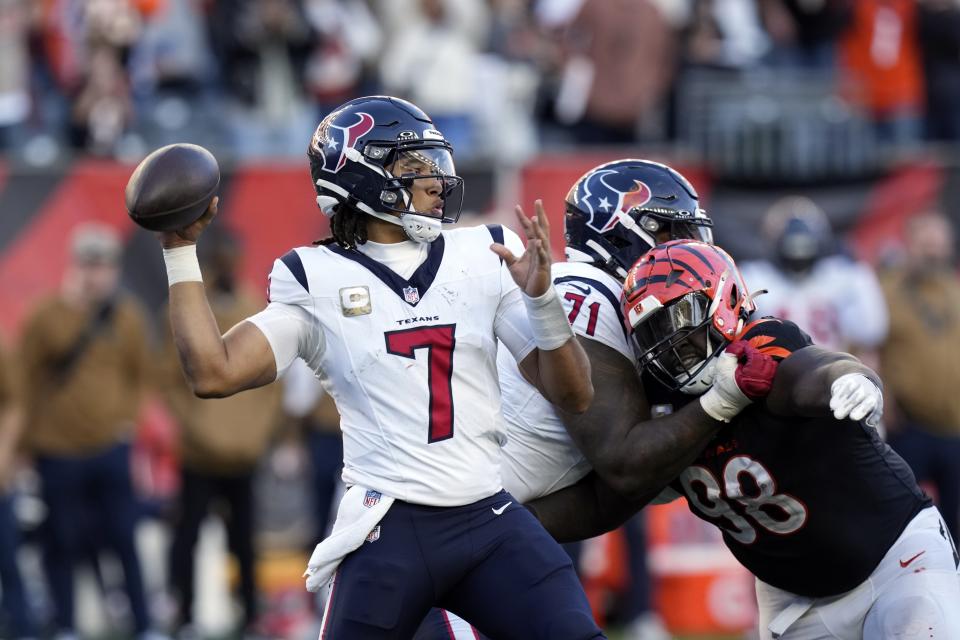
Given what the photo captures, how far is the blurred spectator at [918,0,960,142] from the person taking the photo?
37.1 ft

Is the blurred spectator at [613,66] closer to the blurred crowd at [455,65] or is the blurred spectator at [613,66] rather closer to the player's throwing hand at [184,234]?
the blurred crowd at [455,65]

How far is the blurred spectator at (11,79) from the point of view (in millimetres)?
10039

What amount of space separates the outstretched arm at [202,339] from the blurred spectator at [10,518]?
14.5ft

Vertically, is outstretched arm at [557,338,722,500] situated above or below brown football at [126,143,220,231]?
below

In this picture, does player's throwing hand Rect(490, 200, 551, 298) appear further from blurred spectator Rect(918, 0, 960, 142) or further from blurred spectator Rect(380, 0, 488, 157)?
blurred spectator Rect(918, 0, 960, 142)

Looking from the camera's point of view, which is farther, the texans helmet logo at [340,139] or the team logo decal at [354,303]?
the texans helmet logo at [340,139]

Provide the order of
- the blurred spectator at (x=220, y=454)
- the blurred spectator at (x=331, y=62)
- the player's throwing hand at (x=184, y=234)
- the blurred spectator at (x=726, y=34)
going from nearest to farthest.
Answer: the player's throwing hand at (x=184, y=234), the blurred spectator at (x=220, y=454), the blurred spectator at (x=331, y=62), the blurred spectator at (x=726, y=34)

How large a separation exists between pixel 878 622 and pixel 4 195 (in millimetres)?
6616

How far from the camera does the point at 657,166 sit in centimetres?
502

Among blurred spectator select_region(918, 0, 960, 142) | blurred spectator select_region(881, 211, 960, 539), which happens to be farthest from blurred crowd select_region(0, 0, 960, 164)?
blurred spectator select_region(881, 211, 960, 539)

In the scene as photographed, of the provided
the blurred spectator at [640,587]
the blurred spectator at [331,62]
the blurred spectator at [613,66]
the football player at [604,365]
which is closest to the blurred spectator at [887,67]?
A: the blurred spectator at [613,66]

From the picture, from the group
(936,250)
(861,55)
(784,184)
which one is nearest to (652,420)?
(936,250)

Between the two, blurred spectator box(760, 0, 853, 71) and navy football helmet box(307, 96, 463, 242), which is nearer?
navy football helmet box(307, 96, 463, 242)

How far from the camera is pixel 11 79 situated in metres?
10.1
